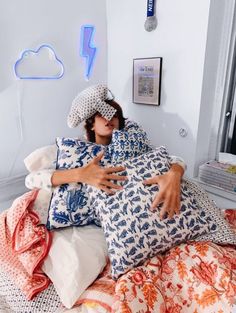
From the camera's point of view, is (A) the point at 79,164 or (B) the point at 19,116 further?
(B) the point at 19,116

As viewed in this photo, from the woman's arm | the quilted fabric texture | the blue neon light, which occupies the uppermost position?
the blue neon light

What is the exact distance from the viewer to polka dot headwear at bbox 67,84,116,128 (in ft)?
4.08

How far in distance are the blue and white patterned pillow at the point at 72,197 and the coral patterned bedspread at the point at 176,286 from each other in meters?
0.26

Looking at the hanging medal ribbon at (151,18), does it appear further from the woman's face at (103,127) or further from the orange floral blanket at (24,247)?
the orange floral blanket at (24,247)

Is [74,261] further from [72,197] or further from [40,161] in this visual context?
[40,161]

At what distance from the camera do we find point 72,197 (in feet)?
3.50

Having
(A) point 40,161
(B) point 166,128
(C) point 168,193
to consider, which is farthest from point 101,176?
(B) point 166,128

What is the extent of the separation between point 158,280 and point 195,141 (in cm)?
98

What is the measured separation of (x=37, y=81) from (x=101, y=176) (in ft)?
3.14

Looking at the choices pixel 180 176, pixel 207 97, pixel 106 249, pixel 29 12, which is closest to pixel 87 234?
pixel 106 249

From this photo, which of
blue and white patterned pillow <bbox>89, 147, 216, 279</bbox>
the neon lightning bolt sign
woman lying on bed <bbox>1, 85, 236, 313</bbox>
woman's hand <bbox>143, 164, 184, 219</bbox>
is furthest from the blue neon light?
woman's hand <bbox>143, 164, 184, 219</bbox>

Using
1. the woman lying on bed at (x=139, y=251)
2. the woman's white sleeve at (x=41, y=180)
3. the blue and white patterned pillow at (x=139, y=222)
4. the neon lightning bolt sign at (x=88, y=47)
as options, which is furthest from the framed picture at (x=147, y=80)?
the woman's white sleeve at (x=41, y=180)

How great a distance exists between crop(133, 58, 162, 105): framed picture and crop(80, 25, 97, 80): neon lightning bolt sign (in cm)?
32

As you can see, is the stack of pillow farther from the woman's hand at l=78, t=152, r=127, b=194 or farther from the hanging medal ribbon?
the hanging medal ribbon
